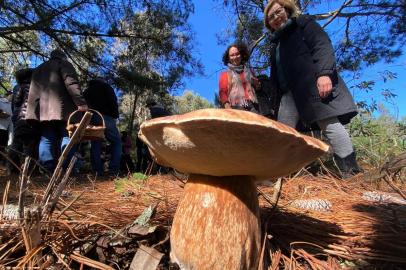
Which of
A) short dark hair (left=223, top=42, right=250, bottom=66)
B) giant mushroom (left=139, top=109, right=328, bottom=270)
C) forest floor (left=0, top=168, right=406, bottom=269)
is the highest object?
short dark hair (left=223, top=42, right=250, bottom=66)

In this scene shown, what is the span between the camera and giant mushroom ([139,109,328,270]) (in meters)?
0.67

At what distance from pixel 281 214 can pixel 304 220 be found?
0.27ft

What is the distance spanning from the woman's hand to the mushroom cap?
1.22m

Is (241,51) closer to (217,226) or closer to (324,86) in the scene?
(324,86)

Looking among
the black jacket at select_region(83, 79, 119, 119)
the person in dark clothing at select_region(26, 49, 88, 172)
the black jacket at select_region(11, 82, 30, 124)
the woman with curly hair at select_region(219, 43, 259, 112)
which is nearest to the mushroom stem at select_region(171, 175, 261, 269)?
the woman with curly hair at select_region(219, 43, 259, 112)

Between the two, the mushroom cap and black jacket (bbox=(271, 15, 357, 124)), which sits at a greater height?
black jacket (bbox=(271, 15, 357, 124))

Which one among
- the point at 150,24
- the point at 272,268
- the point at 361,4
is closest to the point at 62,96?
the point at 150,24

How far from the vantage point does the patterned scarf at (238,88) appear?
8.86 ft

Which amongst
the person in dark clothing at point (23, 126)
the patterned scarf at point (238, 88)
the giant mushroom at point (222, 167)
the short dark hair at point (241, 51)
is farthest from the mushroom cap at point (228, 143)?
the person in dark clothing at point (23, 126)

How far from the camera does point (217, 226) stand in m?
0.84

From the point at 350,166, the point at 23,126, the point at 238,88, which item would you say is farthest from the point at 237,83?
the point at 23,126

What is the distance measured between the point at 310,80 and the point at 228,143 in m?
1.57

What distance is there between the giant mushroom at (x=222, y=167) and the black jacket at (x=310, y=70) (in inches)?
48.4

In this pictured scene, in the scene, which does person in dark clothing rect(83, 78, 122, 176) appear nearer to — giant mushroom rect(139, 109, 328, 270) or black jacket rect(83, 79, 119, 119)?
black jacket rect(83, 79, 119, 119)
